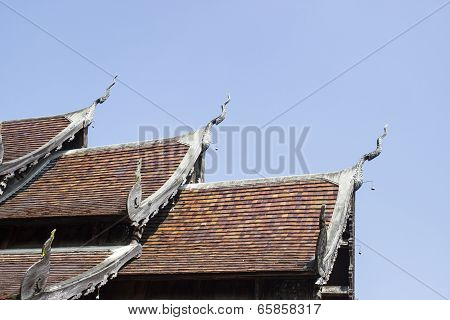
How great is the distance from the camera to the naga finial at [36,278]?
49.0ft

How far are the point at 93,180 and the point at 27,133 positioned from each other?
12.3 feet

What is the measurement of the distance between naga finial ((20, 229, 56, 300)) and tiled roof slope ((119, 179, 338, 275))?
3130 mm

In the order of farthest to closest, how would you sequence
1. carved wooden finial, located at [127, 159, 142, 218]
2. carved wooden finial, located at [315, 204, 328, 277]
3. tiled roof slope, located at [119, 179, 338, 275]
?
carved wooden finial, located at [127, 159, 142, 218] < tiled roof slope, located at [119, 179, 338, 275] < carved wooden finial, located at [315, 204, 328, 277]

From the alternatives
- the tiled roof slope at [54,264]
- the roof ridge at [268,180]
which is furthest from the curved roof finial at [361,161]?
the tiled roof slope at [54,264]

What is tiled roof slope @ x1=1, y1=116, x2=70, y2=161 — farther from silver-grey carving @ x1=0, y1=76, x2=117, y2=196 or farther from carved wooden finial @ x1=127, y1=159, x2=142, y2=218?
carved wooden finial @ x1=127, y1=159, x2=142, y2=218

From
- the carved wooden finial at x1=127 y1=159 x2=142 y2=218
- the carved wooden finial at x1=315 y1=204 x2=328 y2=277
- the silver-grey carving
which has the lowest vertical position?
the carved wooden finial at x1=315 y1=204 x2=328 y2=277

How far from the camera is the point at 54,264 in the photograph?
17891 mm

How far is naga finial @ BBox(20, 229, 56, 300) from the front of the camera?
14.9 metres

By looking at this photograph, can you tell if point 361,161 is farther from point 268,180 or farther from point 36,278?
point 36,278

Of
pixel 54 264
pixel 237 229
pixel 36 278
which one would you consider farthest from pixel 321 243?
pixel 54 264

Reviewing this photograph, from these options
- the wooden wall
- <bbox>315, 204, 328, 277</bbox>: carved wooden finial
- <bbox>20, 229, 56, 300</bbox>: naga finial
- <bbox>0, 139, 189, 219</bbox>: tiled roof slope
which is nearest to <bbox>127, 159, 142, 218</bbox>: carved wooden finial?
<bbox>0, 139, 189, 219</bbox>: tiled roof slope

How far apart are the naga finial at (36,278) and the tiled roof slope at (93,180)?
11.1ft
